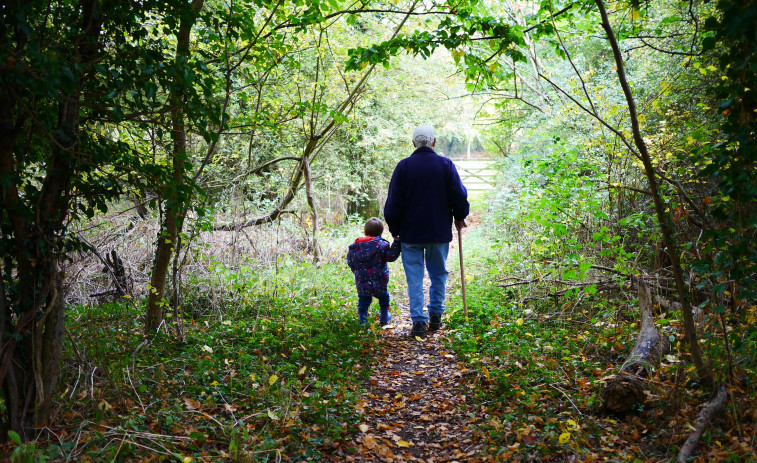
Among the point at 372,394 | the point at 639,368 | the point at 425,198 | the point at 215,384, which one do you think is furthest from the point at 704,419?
the point at 425,198

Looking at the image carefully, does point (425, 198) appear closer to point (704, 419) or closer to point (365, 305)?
point (365, 305)

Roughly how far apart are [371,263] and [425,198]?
3.38 ft

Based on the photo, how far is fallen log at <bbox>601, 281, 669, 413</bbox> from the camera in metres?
3.54

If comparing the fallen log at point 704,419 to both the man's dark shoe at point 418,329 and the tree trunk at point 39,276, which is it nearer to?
the man's dark shoe at point 418,329

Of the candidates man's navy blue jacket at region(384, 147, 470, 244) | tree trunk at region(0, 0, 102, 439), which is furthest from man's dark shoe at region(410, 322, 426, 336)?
tree trunk at region(0, 0, 102, 439)

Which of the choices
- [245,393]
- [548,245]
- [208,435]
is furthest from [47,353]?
[548,245]

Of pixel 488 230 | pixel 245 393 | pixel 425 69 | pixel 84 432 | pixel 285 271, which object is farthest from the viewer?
pixel 425 69

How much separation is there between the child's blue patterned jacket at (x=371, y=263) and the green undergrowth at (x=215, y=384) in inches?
Result: 19.9

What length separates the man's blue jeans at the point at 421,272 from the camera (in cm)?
632

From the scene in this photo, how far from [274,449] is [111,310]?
156 inches

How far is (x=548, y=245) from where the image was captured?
6.60 metres

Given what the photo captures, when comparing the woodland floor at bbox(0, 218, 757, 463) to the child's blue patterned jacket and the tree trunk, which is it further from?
the child's blue patterned jacket

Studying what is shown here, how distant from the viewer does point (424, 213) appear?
620 cm

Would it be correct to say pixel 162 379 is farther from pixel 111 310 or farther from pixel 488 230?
pixel 488 230
